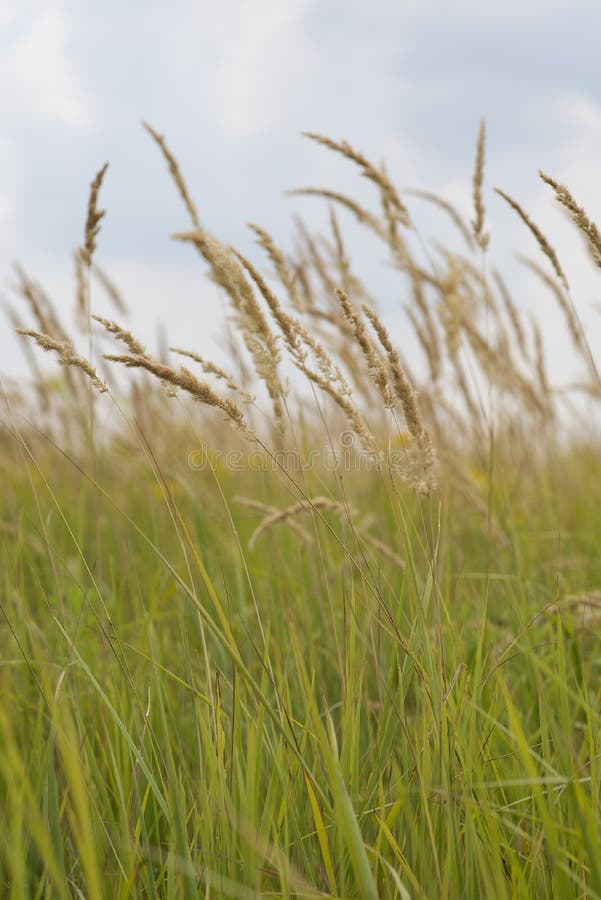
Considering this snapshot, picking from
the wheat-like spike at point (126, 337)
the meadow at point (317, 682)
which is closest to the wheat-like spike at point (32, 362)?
the meadow at point (317, 682)

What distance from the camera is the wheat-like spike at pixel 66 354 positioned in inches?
41.3

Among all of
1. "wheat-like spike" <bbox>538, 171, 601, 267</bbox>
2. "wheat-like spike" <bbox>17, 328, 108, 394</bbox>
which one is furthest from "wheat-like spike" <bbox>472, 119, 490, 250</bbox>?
"wheat-like spike" <bbox>17, 328, 108, 394</bbox>

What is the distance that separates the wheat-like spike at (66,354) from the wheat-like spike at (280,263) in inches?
19.9

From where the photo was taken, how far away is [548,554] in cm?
266

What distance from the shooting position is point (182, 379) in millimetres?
1005

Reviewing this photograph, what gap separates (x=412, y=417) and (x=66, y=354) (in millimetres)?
477

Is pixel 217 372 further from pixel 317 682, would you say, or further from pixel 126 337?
pixel 317 682

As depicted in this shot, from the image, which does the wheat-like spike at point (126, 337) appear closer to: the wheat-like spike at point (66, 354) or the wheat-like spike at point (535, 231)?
the wheat-like spike at point (66, 354)

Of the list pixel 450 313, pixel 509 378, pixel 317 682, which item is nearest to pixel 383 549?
pixel 317 682

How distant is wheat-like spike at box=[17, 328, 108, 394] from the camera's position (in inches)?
41.3

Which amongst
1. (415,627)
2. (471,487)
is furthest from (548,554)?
(415,627)

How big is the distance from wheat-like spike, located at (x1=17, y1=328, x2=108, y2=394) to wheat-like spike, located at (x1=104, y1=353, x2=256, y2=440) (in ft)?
0.09

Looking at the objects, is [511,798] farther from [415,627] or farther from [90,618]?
[90,618]

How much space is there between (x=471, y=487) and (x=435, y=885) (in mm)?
1472
